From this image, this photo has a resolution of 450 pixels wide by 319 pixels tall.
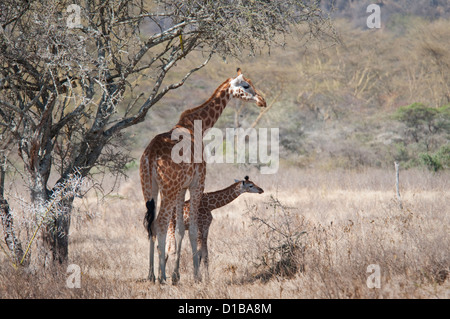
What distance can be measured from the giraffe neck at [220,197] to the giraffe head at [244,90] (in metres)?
1.31

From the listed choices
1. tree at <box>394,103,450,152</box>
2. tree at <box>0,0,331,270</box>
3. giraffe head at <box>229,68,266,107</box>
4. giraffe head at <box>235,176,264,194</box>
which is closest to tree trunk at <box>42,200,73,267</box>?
tree at <box>0,0,331,270</box>

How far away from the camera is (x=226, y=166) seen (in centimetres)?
1922

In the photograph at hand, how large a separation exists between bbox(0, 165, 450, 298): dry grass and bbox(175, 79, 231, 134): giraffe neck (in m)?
1.42

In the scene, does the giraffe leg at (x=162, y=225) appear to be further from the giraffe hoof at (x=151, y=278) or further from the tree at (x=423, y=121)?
the tree at (x=423, y=121)

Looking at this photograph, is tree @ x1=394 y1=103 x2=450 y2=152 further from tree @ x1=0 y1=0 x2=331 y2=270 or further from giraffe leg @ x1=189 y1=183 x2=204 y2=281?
giraffe leg @ x1=189 y1=183 x2=204 y2=281

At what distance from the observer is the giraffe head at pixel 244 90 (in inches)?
303

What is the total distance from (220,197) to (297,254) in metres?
1.61

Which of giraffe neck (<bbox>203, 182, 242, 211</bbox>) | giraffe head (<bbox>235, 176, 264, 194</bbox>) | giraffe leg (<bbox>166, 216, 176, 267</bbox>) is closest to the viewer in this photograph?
giraffe leg (<bbox>166, 216, 176, 267</bbox>)

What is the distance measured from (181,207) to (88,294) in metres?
1.91

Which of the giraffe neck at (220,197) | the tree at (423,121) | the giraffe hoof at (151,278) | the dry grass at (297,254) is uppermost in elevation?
the tree at (423,121)

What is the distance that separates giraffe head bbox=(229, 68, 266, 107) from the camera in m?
7.69

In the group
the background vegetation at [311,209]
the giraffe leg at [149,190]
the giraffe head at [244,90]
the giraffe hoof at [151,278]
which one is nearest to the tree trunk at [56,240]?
the background vegetation at [311,209]

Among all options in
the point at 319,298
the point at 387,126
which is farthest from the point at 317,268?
the point at 387,126

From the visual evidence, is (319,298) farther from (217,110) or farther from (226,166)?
(226,166)
